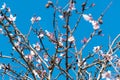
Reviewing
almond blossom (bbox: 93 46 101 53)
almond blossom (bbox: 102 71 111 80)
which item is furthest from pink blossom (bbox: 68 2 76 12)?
almond blossom (bbox: 102 71 111 80)

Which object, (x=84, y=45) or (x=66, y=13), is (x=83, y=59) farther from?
(x=66, y=13)

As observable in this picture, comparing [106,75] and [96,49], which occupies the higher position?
[96,49]

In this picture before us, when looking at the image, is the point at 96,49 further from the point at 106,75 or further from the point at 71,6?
the point at 71,6

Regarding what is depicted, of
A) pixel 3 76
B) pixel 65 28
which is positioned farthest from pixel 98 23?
pixel 3 76

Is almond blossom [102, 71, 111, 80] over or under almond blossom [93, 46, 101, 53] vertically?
under

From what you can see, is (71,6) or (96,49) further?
(96,49)

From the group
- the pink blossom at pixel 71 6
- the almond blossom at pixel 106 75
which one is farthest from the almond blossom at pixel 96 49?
the pink blossom at pixel 71 6

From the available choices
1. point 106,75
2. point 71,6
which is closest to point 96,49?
point 106,75

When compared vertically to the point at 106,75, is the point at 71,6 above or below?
above

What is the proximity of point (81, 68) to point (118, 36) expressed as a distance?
685mm

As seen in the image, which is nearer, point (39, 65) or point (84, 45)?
point (84, 45)

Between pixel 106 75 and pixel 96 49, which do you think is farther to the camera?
Result: pixel 96 49

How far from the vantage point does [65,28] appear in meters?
5.09

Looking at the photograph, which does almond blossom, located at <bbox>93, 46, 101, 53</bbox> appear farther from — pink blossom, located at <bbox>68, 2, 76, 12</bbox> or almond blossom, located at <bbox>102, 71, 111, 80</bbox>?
pink blossom, located at <bbox>68, 2, 76, 12</bbox>
